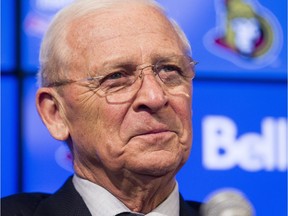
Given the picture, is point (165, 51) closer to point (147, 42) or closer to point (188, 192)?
point (147, 42)

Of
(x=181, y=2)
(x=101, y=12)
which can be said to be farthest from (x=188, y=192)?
(x=101, y=12)

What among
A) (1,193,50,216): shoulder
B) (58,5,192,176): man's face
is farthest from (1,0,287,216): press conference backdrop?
(58,5,192,176): man's face

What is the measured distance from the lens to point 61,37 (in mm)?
1566

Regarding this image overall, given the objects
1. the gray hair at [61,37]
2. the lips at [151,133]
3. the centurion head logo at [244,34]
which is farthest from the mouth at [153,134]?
the centurion head logo at [244,34]

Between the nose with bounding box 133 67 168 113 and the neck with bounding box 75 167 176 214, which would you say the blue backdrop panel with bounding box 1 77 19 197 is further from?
the nose with bounding box 133 67 168 113

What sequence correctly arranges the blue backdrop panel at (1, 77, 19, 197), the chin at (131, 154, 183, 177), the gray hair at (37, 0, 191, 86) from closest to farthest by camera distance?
the chin at (131, 154, 183, 177) < the gray hair at (37, 0, 191, 86) < the blue backdrop panel at (1, 77, 19, 197)

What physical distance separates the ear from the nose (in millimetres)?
209

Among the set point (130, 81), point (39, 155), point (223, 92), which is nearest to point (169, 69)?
point (130, 81)

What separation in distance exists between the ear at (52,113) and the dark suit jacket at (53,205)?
0.12 m

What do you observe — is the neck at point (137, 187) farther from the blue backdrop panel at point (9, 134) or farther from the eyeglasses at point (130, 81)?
the blue backdrop panel at point (9, 134)

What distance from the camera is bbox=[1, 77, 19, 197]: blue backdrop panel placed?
2371 millimetres

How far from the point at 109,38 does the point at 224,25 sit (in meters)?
1.16

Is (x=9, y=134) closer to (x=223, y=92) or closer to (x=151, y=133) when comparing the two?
(x=223, y=92)

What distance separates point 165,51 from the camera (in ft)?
5.03
